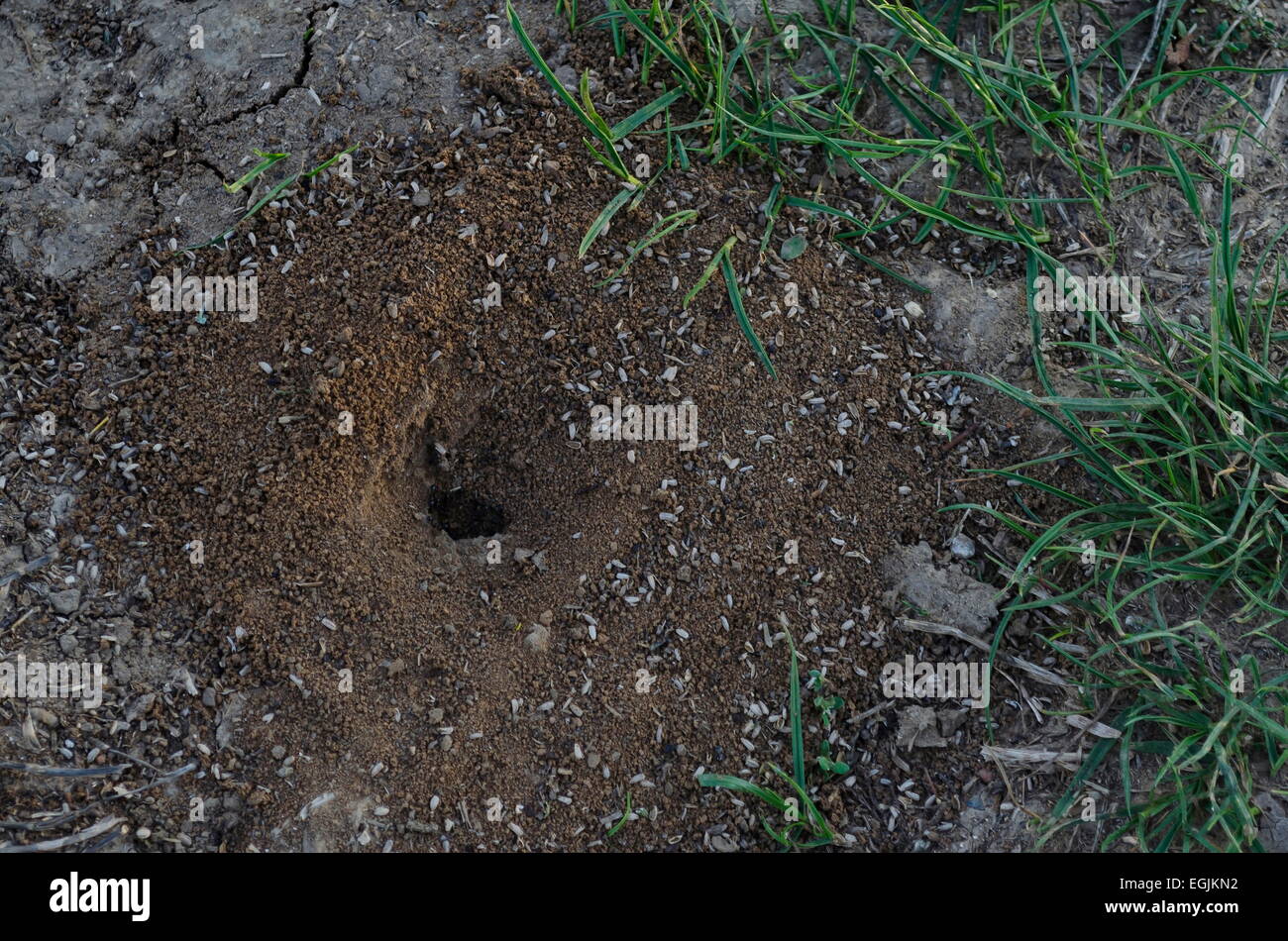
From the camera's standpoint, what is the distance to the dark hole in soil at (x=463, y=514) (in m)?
2.76

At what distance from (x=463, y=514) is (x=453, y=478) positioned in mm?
102

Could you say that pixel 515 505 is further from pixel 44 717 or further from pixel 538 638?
pixel 44 717

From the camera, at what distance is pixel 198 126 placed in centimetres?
293

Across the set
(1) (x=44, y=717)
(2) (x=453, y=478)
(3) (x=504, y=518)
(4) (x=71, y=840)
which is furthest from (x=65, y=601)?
(3) (x=504, y=518)

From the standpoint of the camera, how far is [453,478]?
9.04 feet

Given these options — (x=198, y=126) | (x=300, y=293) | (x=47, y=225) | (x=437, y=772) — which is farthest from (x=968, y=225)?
(x=47, y=225)

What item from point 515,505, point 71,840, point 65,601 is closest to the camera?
point 71,840

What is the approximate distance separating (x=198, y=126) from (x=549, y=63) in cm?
104

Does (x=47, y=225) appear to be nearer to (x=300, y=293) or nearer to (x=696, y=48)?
(x=300, y=293)

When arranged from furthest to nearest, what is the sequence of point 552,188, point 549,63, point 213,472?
1. point 549,63
2. point 552,188
3. point 213,472

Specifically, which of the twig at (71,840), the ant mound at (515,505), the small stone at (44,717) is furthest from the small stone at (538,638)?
the small stone at (44,717)

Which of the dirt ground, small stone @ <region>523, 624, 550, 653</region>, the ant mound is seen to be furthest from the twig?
small stone @ <region>523, 624, 550, 653</region>

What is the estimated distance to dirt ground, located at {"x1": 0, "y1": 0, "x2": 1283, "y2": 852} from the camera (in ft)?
8.05

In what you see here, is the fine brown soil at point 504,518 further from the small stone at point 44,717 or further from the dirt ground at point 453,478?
the small stone at point 44,717
